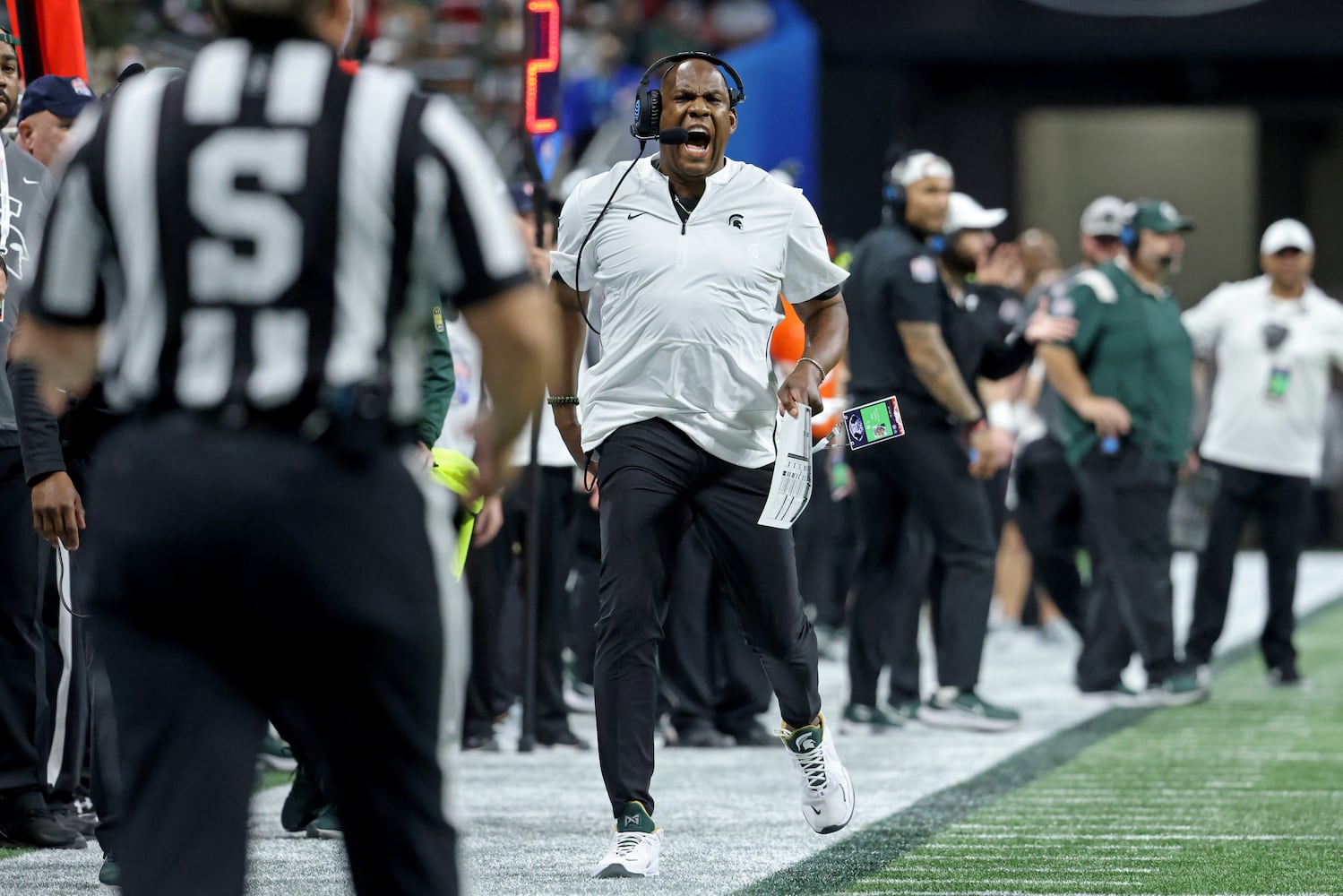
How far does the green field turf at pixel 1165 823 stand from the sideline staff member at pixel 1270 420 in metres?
1.36

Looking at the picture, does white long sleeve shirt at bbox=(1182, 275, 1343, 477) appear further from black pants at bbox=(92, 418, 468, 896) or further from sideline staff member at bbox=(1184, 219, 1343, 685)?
black pants at bbox=(92, 418, 468, 896)

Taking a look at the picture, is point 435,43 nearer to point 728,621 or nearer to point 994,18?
point 994,18

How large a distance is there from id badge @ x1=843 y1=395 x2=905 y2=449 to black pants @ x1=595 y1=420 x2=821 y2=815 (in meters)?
0.97

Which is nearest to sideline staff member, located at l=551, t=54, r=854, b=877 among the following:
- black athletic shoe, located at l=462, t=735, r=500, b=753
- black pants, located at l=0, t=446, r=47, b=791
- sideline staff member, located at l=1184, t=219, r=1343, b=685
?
black pants, located at l=0, t=446, r=47, b=791

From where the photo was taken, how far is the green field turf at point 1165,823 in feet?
17.3

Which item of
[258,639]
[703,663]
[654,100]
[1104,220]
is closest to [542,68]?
[703,663]

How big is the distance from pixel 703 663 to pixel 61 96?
339 centimetres

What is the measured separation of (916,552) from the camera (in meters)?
9.02

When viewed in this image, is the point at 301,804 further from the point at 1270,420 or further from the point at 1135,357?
the point at 1270,420

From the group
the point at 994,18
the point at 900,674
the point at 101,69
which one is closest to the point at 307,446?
the point at 900,674

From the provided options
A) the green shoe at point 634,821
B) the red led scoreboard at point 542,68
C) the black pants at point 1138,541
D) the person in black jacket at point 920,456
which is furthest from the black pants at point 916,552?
the green shoe at point 634,821

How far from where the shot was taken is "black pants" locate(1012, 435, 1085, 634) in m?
11.6

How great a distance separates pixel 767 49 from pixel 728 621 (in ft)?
39.2

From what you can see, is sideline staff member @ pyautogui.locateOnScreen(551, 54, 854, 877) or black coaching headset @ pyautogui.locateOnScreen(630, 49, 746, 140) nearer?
sideline staff member @ pyautogui.locateOnScreen(551, 54, 854, 877)
